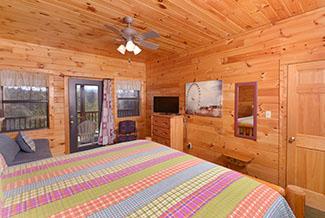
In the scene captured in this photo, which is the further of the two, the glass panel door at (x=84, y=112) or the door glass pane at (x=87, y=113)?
the door glass pane at (x=87, y=113)

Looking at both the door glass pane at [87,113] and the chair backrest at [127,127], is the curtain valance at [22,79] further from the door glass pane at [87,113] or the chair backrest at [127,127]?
the chair backrest at [127,127]

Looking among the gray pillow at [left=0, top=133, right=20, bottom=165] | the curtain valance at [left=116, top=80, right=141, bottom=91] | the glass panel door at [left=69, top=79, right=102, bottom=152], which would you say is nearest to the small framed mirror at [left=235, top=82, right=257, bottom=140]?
the curtain valance at [left=116, top=80, right=141, bottom=91]

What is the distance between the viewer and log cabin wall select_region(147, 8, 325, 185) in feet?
7.43

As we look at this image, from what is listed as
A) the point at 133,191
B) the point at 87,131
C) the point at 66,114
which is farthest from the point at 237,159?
the point at 66,114

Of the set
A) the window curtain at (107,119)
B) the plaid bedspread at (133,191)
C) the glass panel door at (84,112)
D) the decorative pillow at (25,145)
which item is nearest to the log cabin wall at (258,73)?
the plaid bedspread at (133,191)

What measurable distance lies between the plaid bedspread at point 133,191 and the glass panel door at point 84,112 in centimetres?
252

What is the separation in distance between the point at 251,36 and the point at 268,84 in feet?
2.85

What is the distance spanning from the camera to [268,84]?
2.60 m

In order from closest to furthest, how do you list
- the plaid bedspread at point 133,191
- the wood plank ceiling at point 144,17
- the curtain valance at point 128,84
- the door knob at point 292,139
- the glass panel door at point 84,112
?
the plaid bedspread at point 133,191 → the wood plank ceiling at point 144,17 → the door knob at point 292,139 → the glass panel door at point 84,112 → the curtain valance at point 128,84

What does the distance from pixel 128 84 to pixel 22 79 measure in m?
2.37

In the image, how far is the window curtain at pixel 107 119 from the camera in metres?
4.37

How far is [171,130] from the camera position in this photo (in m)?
3.76

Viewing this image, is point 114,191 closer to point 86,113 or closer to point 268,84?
point 268,84

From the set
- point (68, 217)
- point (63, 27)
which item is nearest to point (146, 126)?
point (63, 27)
